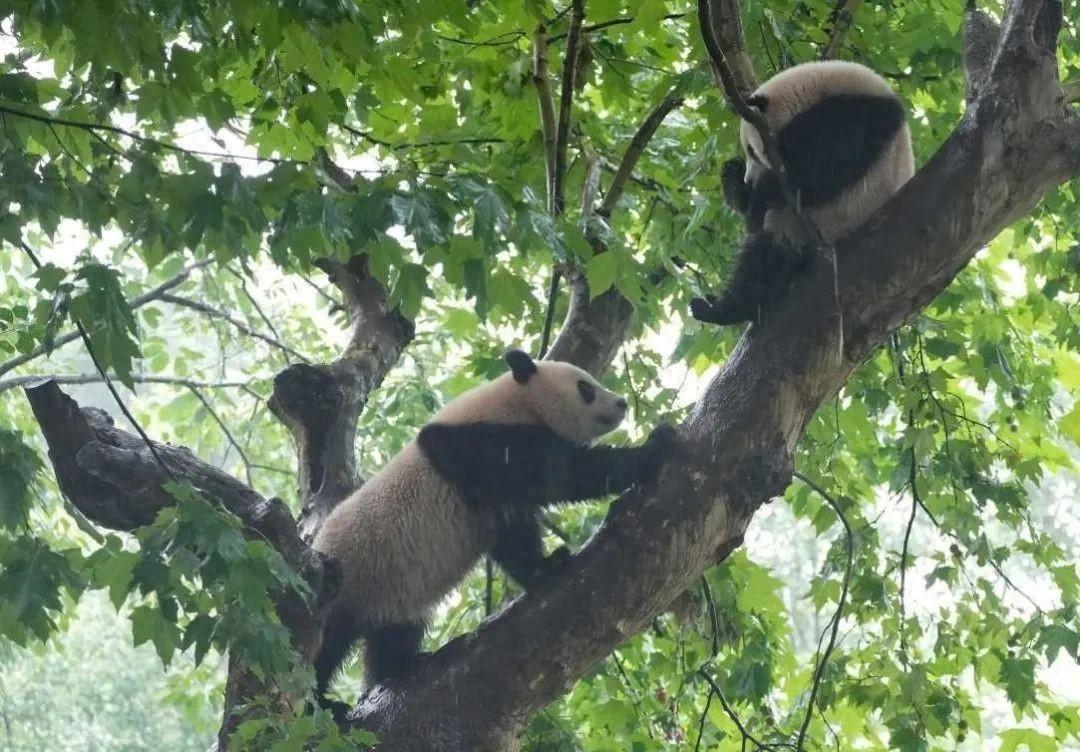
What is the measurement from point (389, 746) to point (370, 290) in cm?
258

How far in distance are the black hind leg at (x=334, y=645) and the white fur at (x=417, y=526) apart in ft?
A: 0.16

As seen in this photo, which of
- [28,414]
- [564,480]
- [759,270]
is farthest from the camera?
[28,414]

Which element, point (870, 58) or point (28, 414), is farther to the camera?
point (28, 414)

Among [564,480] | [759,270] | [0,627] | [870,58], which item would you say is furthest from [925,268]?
[0,627]

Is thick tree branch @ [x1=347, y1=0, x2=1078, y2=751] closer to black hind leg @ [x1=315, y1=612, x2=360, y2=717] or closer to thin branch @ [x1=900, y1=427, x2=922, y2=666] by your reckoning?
black hind leg @ [x1=315, y1=612, x2=360, y2=717]

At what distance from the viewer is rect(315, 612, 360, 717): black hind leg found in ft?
13.6

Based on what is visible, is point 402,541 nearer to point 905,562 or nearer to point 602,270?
point 602,270

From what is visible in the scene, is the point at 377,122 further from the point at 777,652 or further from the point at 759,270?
the point at 777,652

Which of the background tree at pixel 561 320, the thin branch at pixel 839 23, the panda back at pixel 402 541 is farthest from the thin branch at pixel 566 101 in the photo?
the panda back at pixel 402 541

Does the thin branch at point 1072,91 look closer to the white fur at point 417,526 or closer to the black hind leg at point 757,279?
the black hind leg at point 757,279

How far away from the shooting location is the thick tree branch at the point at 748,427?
3.37 metres

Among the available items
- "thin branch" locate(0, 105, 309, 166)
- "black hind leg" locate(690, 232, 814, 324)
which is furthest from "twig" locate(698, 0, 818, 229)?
"thin branch" locate(0, 105, 309, 166)

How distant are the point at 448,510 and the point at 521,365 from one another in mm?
732

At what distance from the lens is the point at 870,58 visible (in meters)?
5.20
